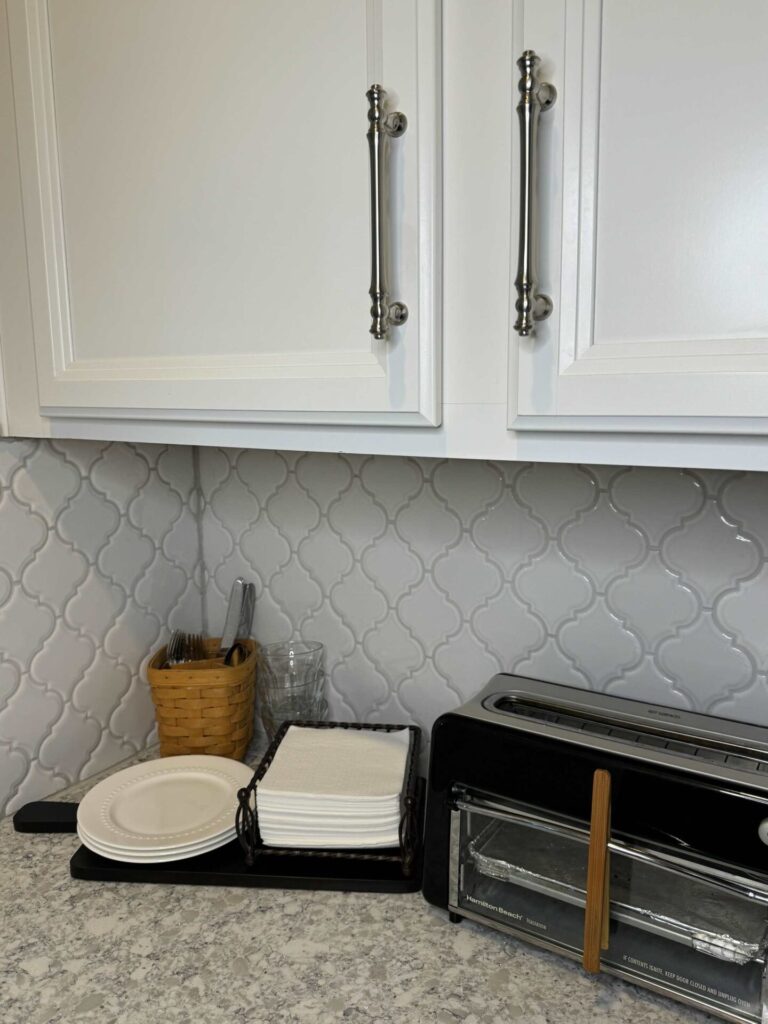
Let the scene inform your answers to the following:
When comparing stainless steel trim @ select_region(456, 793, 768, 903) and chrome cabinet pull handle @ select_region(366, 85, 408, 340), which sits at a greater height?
chrome cabinet pull handle @ select_region(366, 85, 408, 340)

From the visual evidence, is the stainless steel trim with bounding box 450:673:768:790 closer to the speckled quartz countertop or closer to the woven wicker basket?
the speckled quartz countertop

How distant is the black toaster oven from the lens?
683mm

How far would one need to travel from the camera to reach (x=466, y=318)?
662 mm

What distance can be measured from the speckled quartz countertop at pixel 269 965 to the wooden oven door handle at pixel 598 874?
7 centimetres

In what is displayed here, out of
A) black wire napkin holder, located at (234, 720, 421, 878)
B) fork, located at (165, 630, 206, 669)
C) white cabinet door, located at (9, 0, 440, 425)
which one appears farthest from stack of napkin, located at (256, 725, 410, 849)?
white cabinet door, located at (9, 0, 440, 425)

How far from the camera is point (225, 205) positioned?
767 mm

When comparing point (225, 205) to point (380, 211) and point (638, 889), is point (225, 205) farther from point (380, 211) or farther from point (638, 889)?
point (638, 889)

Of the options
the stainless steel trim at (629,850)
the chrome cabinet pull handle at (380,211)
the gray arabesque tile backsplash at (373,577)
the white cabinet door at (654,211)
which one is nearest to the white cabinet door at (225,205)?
the chrome cabinet pull handle at (380,211)

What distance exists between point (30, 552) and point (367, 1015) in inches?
28.3

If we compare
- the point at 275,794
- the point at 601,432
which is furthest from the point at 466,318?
the point at 275,794

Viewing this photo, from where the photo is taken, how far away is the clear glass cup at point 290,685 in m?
1.19

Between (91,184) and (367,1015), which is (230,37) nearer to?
(91,184)

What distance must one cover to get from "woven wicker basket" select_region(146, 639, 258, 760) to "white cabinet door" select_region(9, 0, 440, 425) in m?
0.44

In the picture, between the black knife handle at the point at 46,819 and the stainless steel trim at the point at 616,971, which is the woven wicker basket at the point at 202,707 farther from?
the stainless steel trim at the point at 616,971
